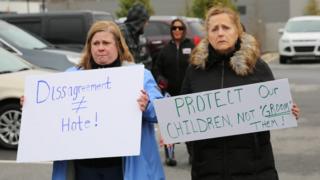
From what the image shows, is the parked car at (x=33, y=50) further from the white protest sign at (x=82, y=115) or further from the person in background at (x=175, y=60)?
the white protest sign at (x=82, y=115)

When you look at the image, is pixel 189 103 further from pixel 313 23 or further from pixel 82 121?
pixel 313 23

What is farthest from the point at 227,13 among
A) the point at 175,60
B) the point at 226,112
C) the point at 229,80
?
the point at 175,60

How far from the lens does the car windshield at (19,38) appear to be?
13.4 metres

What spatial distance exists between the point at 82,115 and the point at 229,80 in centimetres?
89

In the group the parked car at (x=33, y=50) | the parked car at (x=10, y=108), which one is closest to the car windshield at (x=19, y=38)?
the parked car at (x=33, y=50)

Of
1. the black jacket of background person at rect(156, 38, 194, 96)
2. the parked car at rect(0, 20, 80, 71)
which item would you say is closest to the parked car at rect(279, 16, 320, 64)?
the parked car at rect(0, 20, 80, 71)

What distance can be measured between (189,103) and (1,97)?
19.9 feet

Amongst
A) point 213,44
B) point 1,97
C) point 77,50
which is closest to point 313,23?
point 77,50

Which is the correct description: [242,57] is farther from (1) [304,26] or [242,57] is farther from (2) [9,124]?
(1) [304,26]

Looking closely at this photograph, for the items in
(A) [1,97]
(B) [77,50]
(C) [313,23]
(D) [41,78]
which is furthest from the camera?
(C) [313,23]

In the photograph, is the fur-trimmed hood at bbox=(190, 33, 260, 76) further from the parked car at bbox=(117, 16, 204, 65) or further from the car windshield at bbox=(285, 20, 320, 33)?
the car windshield at bbox=(285, 20, 320, 33)

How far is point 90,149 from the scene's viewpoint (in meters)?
3.91

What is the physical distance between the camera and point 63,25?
16.6m

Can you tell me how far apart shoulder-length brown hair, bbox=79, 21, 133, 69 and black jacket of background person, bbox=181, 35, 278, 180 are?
424 mm
